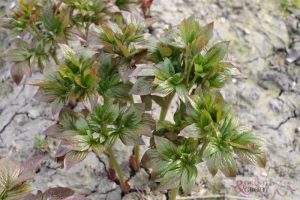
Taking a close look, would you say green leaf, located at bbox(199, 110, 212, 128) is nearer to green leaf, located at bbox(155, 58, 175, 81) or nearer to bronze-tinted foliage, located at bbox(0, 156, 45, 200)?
green leaf, located at bbox(155, 58, 175, 81)

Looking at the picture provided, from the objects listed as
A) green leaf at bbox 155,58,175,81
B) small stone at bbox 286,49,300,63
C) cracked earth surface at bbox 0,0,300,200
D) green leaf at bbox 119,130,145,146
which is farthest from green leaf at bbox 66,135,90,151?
small stone at bbox 286,49,300,63

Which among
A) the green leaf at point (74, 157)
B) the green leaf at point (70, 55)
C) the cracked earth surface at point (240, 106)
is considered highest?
the green leaf at point (70, 55)

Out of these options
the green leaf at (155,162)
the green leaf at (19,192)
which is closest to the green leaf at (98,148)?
the green leaf at (155,162)

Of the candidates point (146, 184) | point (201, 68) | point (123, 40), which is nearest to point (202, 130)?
point (201, 68)

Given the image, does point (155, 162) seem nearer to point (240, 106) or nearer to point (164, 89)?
point (164, 89)

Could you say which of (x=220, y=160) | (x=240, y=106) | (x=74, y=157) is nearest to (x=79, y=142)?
(x=74, y=157)

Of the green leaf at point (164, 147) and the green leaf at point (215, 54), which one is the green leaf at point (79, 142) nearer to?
the green leaf at point (164, 147)
